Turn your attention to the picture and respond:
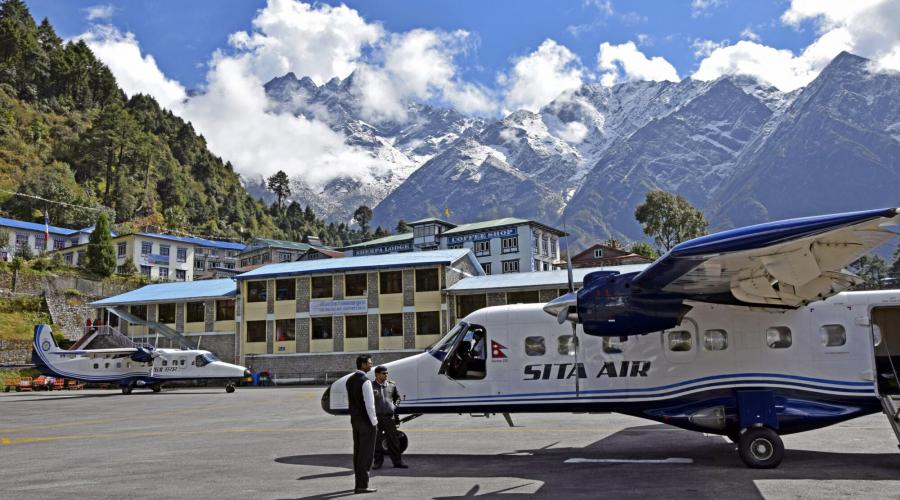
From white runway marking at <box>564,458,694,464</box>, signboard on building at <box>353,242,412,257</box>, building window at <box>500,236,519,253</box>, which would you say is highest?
signboard on building at <box>353,242,412,257</box>

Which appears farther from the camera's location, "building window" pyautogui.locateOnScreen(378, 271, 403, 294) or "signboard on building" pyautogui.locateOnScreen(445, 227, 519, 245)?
"signboard on building" pyautogui.locateOnScreen(445, 227, 519, 245)

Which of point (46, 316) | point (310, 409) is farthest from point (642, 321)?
point (46, 316)

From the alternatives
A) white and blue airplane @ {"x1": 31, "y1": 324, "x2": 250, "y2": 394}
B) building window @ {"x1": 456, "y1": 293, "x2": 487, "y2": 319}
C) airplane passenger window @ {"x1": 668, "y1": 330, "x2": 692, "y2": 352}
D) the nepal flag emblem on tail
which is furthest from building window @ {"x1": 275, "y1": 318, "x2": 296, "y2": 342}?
airplane passenger window @ {"x1": 668, "y1": 330, "x2": 692, "y2": 352}

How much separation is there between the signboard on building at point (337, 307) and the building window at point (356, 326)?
497 mm

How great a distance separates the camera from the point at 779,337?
12438mm

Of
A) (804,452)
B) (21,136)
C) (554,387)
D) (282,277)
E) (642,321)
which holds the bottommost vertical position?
(804,452)

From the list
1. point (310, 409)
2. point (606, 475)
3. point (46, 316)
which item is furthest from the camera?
point (46, 316)

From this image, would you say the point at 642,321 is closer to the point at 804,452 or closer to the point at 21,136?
the point at 804,452

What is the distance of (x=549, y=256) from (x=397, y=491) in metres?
82.7

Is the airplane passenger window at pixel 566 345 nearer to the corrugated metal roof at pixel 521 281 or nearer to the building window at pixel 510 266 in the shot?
the corrugated metal roof at pixel 521 281

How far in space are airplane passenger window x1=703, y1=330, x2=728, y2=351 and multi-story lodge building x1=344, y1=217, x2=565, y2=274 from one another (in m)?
72.0

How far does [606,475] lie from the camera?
10.8 metres

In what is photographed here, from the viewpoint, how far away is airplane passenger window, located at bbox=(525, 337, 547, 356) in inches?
534

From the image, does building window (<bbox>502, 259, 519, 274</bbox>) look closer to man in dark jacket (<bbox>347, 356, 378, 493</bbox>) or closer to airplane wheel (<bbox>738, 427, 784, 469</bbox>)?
airplane wheel (<bbox>738, 427, 784, 469</bbox>)
